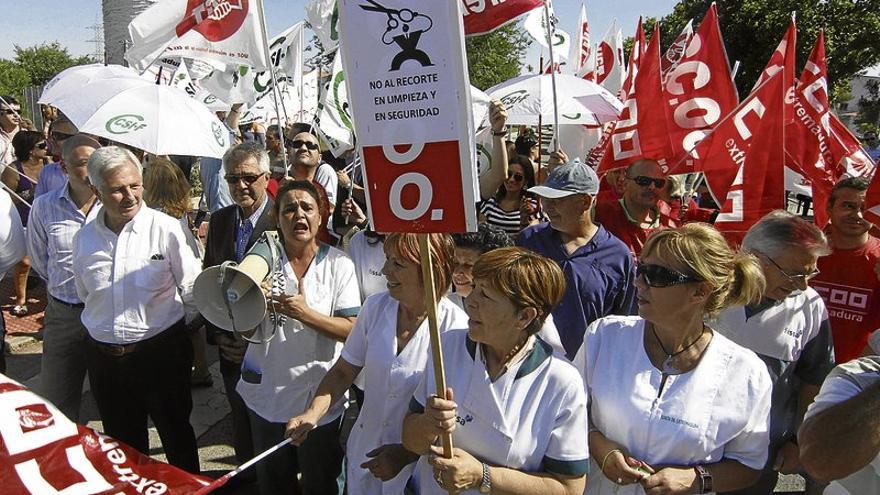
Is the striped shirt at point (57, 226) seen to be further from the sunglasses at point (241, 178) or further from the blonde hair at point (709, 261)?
the blonde hair at point (709, 261)

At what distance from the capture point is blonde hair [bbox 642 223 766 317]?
202 cm

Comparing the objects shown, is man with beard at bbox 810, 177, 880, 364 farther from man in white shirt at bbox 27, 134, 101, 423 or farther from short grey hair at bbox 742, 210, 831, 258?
man in white shirt at bbox 27, 134, 101, 423

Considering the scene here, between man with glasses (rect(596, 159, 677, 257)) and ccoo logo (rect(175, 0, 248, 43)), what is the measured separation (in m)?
2.88

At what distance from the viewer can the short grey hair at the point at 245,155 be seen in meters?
3.64

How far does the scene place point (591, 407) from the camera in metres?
2.09

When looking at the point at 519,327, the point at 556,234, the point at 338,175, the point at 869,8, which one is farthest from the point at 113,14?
the point at 869,8

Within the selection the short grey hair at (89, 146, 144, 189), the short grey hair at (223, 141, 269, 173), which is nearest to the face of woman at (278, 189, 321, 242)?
the short grey hair at (89, 146, 144, 189)

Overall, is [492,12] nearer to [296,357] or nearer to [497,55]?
[296,357]

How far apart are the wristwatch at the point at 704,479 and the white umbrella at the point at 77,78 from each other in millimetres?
4058

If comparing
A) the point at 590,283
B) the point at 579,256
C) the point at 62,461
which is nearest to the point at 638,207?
the point at 579,256

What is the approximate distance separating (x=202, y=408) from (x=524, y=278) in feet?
11.8

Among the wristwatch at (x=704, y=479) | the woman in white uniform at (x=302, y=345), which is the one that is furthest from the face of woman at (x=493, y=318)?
the woman in white uniform at (x=302, y=345)

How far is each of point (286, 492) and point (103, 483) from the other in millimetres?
1244

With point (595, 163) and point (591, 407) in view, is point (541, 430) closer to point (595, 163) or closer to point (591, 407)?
point (591, 407)
